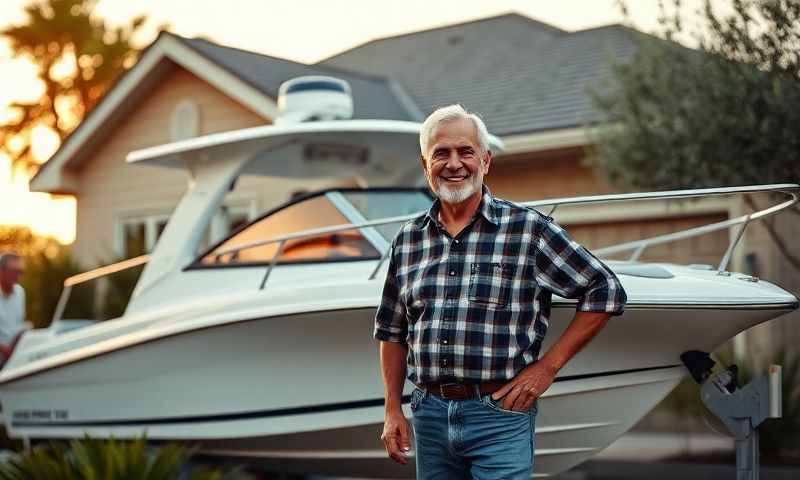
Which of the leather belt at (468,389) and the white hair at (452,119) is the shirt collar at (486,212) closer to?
the white hair at (452,119)

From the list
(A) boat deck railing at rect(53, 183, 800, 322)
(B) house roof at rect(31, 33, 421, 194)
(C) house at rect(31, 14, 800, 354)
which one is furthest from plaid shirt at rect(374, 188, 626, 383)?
(B) house roof at rect(31, 33, 421, 194)

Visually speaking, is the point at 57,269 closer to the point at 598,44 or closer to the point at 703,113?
the point at 598,44

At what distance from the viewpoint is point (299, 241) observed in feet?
23.9

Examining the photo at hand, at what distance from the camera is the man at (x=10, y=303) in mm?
9359

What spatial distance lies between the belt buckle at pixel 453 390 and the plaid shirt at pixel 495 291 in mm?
34

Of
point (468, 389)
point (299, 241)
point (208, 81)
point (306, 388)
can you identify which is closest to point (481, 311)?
point (468, 389)

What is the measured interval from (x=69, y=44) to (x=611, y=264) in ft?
104

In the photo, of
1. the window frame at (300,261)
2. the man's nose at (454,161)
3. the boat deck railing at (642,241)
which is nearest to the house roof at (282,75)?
the boat deck railing at (642,241)

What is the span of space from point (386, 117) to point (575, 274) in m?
10.7

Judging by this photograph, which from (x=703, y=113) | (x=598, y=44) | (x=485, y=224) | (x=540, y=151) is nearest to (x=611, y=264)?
(x=485, y=224)

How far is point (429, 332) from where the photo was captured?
13.0 feet

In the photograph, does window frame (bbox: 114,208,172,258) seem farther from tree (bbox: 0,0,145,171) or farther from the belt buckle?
tree (bbox: 0,0,145,171)

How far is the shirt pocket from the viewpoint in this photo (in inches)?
153

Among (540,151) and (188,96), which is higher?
(188,96)
